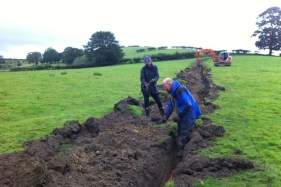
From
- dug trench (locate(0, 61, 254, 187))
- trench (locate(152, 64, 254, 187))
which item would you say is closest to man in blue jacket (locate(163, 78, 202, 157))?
trench (locate(152, 64, 254, 187))


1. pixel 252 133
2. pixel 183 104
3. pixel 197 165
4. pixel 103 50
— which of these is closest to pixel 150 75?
pixel 252 133

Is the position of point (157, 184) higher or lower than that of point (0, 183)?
lower

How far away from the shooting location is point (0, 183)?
7.89 m

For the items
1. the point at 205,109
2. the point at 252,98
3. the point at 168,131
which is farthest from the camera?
the point at 252,98

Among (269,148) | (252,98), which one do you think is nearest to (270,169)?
(269,148)

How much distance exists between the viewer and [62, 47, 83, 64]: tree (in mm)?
84625

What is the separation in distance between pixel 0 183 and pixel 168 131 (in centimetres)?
666

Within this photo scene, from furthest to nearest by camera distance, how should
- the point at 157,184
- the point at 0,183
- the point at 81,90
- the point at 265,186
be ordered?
1. the point at 81,90
2. the point at 157,184
3. the point at 265,186
4. the point at 0,183

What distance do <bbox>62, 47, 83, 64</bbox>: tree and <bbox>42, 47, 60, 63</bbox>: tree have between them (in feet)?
11.7

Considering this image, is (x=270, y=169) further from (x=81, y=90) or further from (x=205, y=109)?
(x=81, y=90)

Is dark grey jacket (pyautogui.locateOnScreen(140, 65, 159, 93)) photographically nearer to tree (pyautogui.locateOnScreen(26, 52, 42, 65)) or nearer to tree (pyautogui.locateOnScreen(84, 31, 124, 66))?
tree (pyautogui.locateOnScreen(84, 31, 124, 66))

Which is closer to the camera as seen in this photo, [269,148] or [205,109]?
[269,148]

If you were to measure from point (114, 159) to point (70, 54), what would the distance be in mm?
79208

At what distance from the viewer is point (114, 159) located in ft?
32.5
